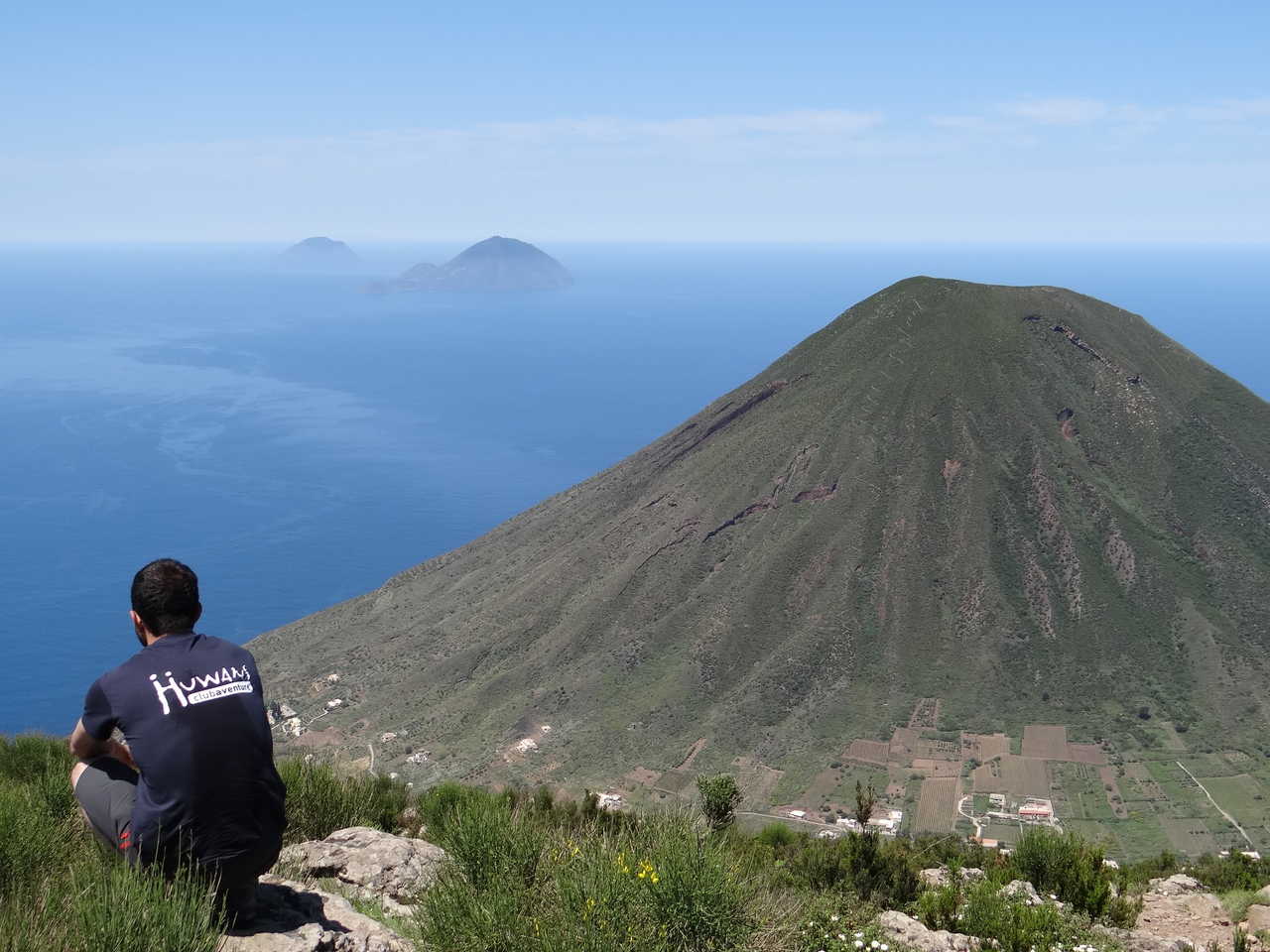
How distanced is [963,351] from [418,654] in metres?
66.5

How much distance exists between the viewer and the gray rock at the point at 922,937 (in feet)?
40.4

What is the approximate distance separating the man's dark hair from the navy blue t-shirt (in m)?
0.19

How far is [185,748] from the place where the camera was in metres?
7.28

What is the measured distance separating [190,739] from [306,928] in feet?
7.05

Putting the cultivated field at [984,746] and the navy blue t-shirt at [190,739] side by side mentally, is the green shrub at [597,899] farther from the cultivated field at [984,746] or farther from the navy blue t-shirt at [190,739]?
the cultivated field at [984,746]

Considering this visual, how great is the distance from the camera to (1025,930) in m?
12.0

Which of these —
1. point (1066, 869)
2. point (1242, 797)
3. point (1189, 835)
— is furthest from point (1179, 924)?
point (1242, 797)

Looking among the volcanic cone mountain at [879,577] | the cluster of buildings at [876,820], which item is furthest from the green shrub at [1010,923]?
the volcanic cone mountain at [879,577]

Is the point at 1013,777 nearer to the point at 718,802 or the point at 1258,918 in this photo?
the point at 718,802

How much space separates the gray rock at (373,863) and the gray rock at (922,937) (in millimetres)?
5846

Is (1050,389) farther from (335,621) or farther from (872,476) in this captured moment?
(335,621)

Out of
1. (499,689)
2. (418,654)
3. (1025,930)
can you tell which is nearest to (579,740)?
(499,689)

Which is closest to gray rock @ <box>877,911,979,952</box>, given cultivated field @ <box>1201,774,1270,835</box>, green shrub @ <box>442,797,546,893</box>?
green shrub @ <box>442,797,546,893</box>

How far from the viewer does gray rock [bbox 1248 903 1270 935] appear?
1573 cm
